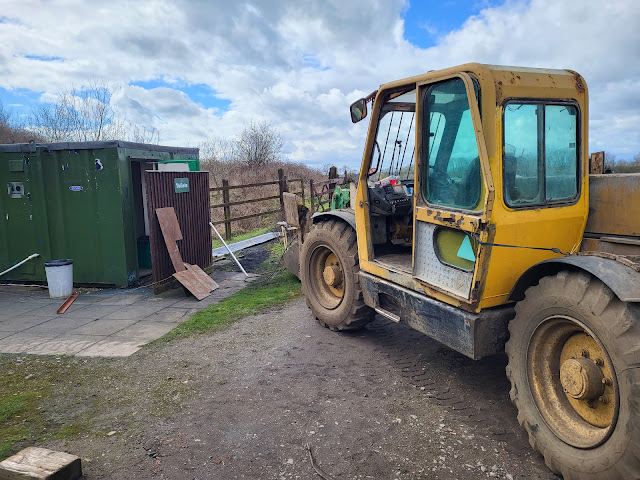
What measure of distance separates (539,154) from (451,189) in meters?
0.64

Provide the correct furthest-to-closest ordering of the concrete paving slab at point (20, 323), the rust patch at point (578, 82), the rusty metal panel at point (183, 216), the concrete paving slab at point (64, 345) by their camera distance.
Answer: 1. the rusty metal panel at point (183, 216)
2. the concrete paving slab at point (20, 323)
3. the concrete paving slab at point (64, 345)
4. the rust patch at point (578, 82)

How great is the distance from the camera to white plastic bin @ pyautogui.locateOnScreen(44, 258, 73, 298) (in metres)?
7.69

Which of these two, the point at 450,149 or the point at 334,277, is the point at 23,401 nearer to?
the point at 334,277

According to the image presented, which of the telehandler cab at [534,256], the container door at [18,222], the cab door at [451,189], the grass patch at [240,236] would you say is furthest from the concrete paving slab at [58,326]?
the grass patch at [240,236]

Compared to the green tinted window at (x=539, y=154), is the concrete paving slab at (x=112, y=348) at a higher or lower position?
lower

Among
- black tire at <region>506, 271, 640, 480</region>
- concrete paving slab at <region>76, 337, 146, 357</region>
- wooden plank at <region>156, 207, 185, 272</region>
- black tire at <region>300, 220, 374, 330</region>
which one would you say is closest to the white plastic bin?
wooden plank at <region>156, 207, 185, 272</region>

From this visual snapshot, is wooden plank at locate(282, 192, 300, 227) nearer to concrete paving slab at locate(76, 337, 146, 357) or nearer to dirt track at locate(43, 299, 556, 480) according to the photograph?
dirt track at locate(43, 299, 556, 480)

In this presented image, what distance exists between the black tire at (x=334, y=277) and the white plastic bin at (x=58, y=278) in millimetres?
4354

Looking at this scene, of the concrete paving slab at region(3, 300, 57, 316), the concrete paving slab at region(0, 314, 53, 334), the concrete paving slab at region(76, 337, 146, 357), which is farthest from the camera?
the concrete paving slab at region(3, 300, 57, 316)

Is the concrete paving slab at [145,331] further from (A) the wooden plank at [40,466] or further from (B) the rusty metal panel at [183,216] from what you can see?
(A) the wooden plank at [40,466]

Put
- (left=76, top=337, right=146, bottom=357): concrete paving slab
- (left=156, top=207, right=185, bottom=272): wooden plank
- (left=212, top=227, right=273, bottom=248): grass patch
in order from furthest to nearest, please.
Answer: (left=212, top=227, right=273, bottom=248): grass patch → (left=156, top=207, right=185, bottom=272): wooden plank → (left=76, top=337, right=146, bottom=357): concrete paving slab

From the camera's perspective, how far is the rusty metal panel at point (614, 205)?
10.9 feet

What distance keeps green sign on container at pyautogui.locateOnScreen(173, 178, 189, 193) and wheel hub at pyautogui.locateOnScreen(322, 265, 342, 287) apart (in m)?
3.97

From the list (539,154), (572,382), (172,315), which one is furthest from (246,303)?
(572,382)
